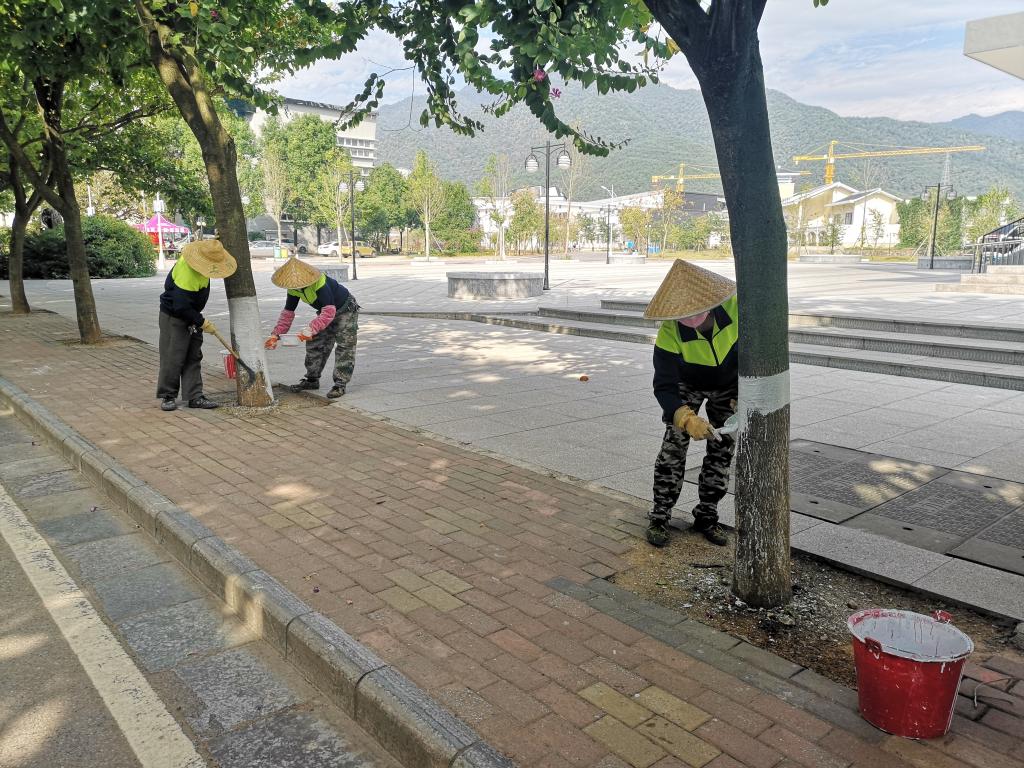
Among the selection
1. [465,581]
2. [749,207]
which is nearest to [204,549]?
[465,581]

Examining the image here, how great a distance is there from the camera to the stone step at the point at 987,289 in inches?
762

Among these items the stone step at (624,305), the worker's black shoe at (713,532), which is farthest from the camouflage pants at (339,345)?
the stone step at (624,305)

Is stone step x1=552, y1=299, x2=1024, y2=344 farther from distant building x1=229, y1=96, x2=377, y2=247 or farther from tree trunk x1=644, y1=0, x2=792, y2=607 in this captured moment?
distant building x1=229, y1=96, x2=377, y2=247

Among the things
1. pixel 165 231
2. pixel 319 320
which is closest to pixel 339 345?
pixel 319 320

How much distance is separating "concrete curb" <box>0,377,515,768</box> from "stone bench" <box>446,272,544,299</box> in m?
16.6

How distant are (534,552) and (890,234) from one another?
86.7 metres

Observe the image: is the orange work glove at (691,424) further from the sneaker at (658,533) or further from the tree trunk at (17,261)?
the tree trunk at (17,261)

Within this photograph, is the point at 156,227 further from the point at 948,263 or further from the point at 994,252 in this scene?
the point at 948,263

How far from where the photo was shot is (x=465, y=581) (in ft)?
12.9

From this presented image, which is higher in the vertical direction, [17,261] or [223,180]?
[223,180]

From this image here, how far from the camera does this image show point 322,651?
3.20 metres

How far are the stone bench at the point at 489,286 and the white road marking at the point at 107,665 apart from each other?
17.1m

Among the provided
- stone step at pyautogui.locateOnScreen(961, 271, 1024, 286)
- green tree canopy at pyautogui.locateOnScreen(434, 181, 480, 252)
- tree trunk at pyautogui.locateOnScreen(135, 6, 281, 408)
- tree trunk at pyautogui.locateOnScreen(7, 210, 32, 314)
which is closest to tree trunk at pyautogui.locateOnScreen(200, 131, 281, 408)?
tree trunk at pyautogui.locateOnScreen(135, 6, 281, 408)

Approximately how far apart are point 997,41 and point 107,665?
51.1 feet
